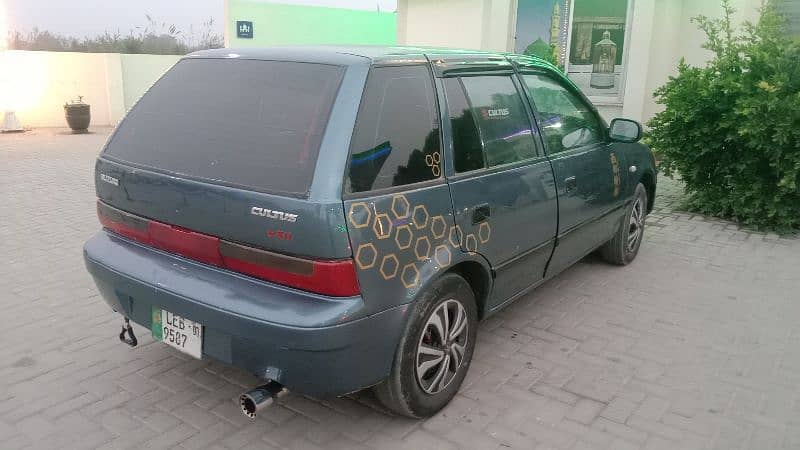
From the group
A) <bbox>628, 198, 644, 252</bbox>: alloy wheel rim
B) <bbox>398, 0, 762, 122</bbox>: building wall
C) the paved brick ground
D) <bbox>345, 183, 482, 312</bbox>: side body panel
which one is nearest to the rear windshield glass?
<bbox>345, 183, 482, 312</bbox>: side body panel

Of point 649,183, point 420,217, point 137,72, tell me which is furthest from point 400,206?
point 137,72

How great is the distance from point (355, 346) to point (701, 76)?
19.5ft

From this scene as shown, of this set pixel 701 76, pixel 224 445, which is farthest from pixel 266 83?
pixel 701 76

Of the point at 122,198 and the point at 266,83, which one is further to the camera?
the point at 122,198

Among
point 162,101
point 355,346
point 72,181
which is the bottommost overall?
point 72,181

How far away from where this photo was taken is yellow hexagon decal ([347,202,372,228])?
2.52 m

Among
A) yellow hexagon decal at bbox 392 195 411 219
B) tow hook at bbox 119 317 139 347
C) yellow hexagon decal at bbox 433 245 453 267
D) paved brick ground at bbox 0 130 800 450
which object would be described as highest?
yellow hexagon decal at bbox 392 195 411 219

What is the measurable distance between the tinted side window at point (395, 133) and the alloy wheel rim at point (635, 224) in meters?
2.96

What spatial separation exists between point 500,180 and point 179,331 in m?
1.76

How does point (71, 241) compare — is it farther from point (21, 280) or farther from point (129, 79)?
point (129, 79)

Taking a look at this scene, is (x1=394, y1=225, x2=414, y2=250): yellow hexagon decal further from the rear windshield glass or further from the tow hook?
the tow hook

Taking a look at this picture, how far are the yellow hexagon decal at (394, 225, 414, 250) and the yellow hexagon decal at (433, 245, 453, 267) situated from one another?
0.18 metres

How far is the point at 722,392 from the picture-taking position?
3418 millimetres

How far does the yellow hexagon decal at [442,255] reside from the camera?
2.90 m
